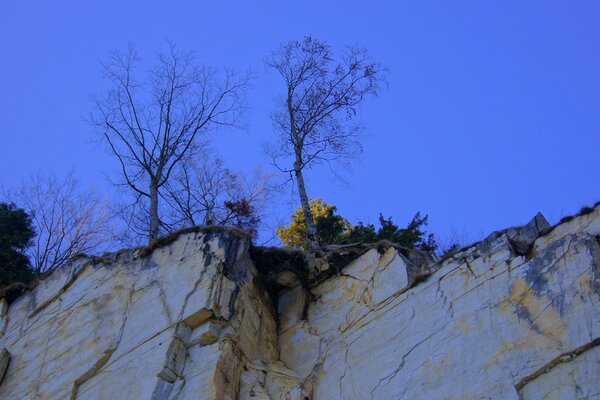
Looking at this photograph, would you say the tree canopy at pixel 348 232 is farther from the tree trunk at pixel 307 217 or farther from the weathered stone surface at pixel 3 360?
the weathered stone surface at pixel 3 360

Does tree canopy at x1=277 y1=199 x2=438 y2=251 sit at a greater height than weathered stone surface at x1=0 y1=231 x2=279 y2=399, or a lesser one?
greater

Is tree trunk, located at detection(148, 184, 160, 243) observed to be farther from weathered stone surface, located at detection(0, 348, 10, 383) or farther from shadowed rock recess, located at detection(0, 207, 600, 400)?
weathered stone surface, located at detection(0, 348, 10, 383)

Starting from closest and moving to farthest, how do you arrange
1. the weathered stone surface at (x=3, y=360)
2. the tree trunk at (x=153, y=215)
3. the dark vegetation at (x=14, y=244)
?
the weathered stone surface at (x=3, y=360)
the tree trunk at (x=153, y=215)
the dark vegetation at (x=14, y=244)

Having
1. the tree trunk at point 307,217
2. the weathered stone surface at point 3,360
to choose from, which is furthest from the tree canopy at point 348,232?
the weathered stone surface at point 3,360

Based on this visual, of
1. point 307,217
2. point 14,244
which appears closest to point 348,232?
point 307,217

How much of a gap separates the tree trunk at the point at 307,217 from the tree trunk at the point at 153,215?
3.09 metres

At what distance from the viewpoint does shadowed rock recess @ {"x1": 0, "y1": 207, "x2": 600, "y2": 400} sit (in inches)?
425

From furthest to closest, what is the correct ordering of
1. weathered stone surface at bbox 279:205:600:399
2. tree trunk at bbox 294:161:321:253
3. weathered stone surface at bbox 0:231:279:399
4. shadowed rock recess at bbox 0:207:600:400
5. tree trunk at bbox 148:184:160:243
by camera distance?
tree trunk at bbox 148:184:160:243, tree trunk at bbox 294:161:321:253, weathered stone surface at bbox 0:231:279:399, shadowed rock recess at bbox 0:207:600:400, weathered stone surface at bbox 279:205:600:399

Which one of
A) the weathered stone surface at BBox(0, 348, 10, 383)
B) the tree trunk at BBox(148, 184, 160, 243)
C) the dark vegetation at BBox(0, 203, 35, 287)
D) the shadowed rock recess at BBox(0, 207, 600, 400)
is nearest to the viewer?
the shadowed rock recess at BBox(0, 207, 600, 400)

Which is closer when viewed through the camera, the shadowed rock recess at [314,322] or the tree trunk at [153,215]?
the shadowed rock recess at [314,322]

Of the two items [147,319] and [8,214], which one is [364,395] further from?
[8,214]

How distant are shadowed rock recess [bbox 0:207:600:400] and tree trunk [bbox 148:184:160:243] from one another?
3073mm

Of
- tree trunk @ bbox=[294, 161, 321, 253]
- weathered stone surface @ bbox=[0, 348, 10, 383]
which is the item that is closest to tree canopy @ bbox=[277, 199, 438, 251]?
tree trunk @ bbox=[294, 161, 321, 253]

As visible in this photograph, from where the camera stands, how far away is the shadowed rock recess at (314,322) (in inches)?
425
